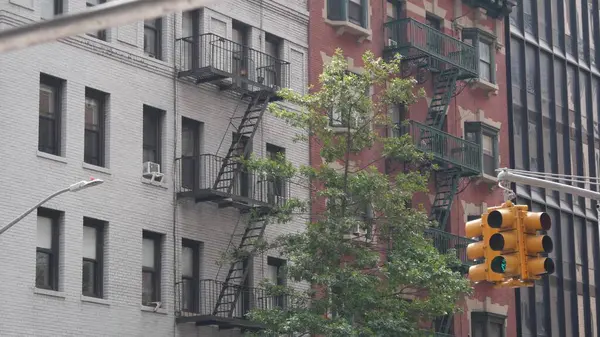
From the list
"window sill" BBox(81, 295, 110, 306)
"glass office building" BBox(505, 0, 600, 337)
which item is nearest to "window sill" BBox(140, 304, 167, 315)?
"window sill" BBox(81, 295, 110, 306)

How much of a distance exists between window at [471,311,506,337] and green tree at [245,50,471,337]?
1471cm

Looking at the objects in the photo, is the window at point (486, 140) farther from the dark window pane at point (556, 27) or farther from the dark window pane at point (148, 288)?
the dark window pane at point (148, 288)

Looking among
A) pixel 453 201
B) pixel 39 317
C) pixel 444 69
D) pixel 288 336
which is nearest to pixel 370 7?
pixel 444 69

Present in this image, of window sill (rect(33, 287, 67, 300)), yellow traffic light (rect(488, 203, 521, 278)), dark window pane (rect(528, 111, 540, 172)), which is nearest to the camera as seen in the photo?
yellow traffic light (rect(488, 203, 521, 278))

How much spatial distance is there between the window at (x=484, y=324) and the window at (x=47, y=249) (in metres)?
20.4

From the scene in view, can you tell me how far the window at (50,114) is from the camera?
32469 millimetres

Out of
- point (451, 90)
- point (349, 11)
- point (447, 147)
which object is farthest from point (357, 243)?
point (451, 90)

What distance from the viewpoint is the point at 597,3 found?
62625 millimetres

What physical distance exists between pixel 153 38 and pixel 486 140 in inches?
730

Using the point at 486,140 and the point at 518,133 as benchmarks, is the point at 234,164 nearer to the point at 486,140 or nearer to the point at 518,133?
the point at 486,140

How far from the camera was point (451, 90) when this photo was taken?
4612 cm

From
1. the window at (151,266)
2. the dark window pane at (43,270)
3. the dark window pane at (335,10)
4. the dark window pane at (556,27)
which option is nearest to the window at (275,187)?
the window at (151,266)

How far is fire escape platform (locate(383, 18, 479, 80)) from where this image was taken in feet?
147

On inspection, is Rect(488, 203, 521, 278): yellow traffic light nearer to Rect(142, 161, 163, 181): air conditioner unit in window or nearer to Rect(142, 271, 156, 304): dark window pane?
Rect(142, 161, 163, 181): air conditioner unit in window
